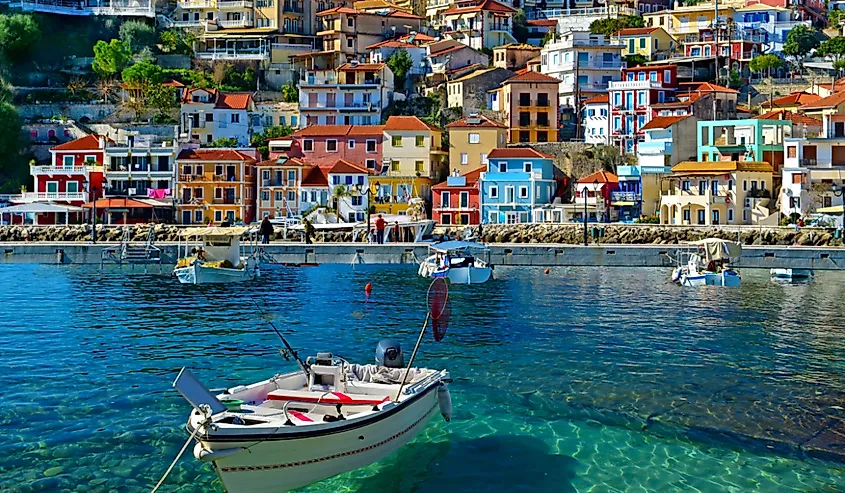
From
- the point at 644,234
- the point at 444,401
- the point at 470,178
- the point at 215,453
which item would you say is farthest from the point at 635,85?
the point at 215,453

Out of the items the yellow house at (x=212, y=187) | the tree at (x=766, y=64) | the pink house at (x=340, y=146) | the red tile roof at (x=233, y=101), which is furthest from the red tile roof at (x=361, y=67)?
the tree at (x=766, y=64)

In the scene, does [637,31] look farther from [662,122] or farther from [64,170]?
[64,170]

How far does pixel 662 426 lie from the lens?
1845 cm

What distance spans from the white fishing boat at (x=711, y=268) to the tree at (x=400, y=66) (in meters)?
45.3

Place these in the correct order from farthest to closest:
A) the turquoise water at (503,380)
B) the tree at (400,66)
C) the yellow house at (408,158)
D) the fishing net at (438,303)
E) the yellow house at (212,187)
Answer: the tree at (400,66) < the yellow house at (408,158) < the yellow house at (212,187) < the fishing net at (438,303) < the turquoise water at (503,380)

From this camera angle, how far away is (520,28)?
10356 centimetres

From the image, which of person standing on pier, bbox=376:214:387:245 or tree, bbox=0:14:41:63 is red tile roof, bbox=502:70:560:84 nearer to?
person standing on pier, bbox=376:214:387:245

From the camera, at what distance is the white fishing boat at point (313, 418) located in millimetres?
13633

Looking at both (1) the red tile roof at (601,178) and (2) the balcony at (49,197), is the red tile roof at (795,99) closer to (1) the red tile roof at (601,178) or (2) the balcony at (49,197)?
(1) the red tile roof at (601,178)

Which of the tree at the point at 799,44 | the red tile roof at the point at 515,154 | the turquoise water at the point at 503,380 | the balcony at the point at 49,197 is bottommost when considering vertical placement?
the turquoise water at the point at 503,380

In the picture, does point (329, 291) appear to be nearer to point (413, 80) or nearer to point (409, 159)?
point (409, 159)

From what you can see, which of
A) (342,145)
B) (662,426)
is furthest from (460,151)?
(662,426)

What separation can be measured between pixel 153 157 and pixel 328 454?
64.1 meters

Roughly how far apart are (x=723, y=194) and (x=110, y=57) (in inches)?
2235
